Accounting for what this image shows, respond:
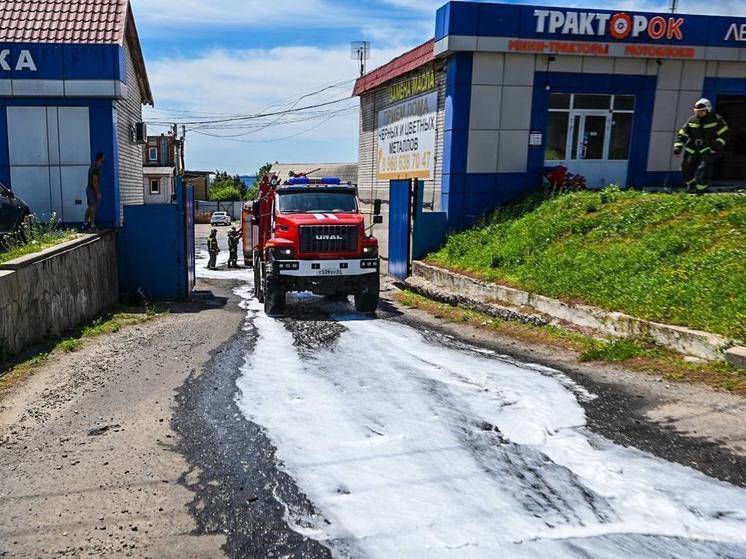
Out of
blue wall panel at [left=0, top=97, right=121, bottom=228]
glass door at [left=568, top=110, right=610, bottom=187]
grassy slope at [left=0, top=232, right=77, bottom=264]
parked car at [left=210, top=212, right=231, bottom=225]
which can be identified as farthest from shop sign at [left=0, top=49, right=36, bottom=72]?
parked car at [left=210, top=212, right=231, bottom=225]

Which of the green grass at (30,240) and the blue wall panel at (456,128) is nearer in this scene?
the green grass at (30,240)

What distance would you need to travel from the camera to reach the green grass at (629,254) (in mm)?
7703

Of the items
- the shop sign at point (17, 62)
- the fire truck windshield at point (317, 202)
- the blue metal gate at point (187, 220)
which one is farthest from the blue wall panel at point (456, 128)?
the shop sign at point (17, 62)

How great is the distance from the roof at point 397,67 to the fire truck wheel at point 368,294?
784cm

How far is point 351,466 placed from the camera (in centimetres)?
459

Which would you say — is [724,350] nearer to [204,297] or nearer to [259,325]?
[259,325]

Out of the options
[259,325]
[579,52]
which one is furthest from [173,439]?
[579,52]

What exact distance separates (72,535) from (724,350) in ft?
20.8

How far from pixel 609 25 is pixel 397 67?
6.58 meters

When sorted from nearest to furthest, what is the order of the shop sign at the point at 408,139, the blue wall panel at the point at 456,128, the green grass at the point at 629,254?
the green grass at the point at 629,254 < the blue wall panel at the point at 456,128 < the shop sign at the point at 408,139

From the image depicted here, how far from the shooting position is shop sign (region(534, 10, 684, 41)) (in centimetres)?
1580

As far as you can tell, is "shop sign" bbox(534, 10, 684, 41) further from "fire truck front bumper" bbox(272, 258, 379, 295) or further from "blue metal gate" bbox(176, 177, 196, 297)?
"blue metal gate" bbox(176, 177, 196, 297)

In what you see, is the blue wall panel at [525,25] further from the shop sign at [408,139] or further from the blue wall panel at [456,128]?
the shop sign at [408,139]

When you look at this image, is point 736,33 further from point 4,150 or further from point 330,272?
point 4,150
